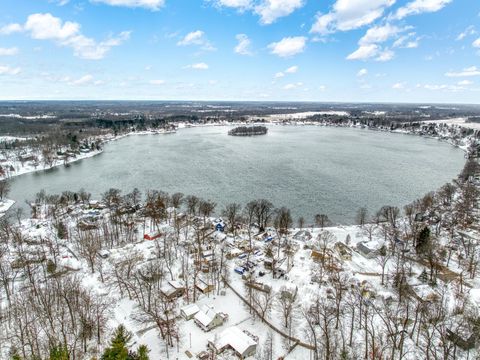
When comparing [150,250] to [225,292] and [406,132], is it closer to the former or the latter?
[225,292]

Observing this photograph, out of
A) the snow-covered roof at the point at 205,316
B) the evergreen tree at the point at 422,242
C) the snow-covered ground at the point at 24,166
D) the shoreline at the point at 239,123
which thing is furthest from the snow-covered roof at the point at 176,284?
the snow-covered ground at the point at 24,166

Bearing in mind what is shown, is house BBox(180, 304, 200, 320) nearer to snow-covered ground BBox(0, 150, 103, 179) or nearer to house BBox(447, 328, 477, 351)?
house BBox(447, 328, 477, 351)

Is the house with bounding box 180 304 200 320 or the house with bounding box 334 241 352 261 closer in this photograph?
the house with bounding box 180 304 200 320

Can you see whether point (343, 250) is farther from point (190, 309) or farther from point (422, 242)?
point (190, 309)

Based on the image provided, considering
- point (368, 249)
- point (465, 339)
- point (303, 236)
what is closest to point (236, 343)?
point (465, 339)

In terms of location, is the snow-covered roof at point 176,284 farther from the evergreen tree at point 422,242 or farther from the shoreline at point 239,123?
the shoreline at point 239,123

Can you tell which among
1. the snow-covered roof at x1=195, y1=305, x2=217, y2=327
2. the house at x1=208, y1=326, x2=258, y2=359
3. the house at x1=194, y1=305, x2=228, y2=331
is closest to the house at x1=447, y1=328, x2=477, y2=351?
the house at x1=208, y1=326, x2=258, y2=359

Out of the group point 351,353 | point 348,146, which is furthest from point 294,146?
point 351,353
